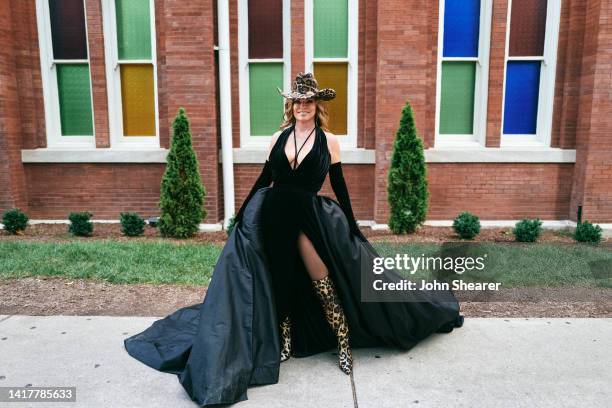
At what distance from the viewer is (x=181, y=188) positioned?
25.3ft

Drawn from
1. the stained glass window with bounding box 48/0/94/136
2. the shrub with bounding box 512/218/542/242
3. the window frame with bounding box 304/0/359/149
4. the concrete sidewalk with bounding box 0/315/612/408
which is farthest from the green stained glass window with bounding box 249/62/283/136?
the concrete sidewalk with bounding box 0/315/612/408

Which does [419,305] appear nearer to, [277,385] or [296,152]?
[277,385]

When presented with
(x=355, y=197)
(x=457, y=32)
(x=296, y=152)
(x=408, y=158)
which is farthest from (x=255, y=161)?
(x=296, y=152)

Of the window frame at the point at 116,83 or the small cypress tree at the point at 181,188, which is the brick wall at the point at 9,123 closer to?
the window frame at the point at 116,83

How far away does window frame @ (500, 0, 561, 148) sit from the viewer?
843 centimetres

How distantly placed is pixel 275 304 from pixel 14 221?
6654mm

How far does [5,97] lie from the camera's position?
27.3 feet

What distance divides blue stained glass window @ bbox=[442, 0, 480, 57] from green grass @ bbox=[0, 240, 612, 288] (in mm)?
3565

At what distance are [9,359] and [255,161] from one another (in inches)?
212

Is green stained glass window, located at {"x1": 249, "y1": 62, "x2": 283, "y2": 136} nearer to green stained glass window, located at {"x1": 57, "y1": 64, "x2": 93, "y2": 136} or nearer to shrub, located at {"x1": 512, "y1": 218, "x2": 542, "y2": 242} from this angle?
green stained glass window, located at {"x1": 57, "y1": 64, "x2": 93, "y2": 136}

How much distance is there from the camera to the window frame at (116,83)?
8602 mm

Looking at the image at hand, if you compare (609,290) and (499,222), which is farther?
(499,222)

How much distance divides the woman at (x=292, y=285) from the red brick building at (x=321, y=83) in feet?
15.4

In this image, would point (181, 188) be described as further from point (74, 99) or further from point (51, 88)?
point (51, 88)
